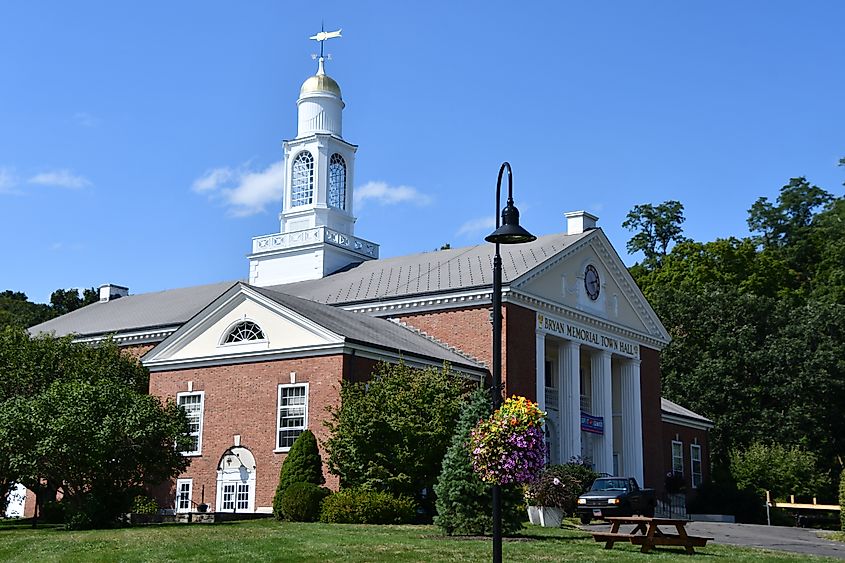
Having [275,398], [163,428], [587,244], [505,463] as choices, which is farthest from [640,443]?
[505,463]

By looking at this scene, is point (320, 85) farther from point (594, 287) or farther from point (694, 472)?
point (694, 472)

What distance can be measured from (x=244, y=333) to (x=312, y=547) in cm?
1618

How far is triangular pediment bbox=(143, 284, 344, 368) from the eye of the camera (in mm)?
33094

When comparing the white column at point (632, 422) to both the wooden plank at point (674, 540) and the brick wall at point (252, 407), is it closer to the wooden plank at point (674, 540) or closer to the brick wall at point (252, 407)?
the brick wall at point (252, 407)

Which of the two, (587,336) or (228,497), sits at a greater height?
(587,336)

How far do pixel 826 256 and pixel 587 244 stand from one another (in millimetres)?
33355

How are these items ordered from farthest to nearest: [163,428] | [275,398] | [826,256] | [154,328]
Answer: [826,256]
[154,328]
[275,398]
[163,428]

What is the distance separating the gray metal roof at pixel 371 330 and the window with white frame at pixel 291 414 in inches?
87.0

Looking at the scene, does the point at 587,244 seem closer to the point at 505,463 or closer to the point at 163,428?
the point at 163,428

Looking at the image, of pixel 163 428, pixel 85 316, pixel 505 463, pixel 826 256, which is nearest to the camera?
pixel 505 463

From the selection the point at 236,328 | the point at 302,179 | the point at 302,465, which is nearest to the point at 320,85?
the point at 302,179

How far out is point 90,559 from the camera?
18422 mm

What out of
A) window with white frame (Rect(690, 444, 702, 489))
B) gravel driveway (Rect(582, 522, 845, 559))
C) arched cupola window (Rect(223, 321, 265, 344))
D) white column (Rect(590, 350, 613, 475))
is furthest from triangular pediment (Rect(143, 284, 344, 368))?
window with white frame (Rect(690, 444, 702, 489))

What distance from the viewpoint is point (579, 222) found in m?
43.0
